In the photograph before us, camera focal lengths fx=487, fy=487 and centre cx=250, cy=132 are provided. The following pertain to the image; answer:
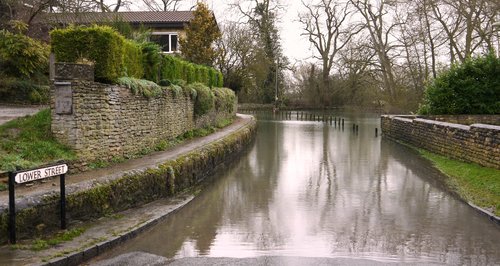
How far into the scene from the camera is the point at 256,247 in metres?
6.89

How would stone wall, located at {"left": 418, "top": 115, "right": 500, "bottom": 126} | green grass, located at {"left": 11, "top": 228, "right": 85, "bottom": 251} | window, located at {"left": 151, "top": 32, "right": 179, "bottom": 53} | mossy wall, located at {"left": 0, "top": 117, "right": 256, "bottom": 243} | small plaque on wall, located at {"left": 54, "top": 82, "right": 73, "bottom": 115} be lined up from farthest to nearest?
1. window, located at {"left": 151, "top": 32, "right": 179, "bottom": 53}
2. stone wall, located at {"left": 418, "top": 115, "right": 500, "bottom": 126}
3. small plaque on wall, located at {"left": 54, "top": 82, "right": 73, "bottom": 115}
4. mossy wall, located at {"left": 0, "top": 117, "right": 256, "bottom": 243}
5. green grass, located at {"left": 11, "top": 228, "right": 85, "bottom": 251}

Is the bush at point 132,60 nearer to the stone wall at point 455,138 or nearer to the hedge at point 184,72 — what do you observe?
the hedge at point 184,72

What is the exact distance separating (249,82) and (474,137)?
32.0 meters

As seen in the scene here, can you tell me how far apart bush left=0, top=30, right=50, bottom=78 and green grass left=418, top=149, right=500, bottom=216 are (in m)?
13.1

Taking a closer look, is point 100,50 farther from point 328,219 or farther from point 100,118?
point 328,219

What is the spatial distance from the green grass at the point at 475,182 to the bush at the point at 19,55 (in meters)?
13.1

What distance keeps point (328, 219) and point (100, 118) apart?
15.7ft

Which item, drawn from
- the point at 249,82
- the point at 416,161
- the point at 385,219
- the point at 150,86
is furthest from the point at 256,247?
the point at 249,82

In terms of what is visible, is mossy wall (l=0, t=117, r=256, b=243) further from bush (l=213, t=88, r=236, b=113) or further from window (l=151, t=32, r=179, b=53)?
window (l=151, t=32, r=179, b=53)

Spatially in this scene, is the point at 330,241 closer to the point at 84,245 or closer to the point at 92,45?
the point at 84,245

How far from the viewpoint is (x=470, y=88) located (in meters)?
21.8

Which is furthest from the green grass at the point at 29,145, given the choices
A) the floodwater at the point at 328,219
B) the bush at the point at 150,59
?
the bush at the point at 150,59

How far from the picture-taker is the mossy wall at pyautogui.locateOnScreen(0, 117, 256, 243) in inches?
244

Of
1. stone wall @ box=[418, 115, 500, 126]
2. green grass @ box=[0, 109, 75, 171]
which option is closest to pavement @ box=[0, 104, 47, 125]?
green grass @ box=[0, 109, 75, 171]
